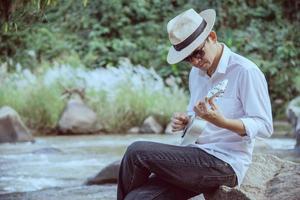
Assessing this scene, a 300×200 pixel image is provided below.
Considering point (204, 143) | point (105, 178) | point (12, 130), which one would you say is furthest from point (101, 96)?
point (204, 143)

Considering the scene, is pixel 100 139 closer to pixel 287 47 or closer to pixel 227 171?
pixel 287 47

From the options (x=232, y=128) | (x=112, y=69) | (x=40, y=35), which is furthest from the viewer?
(x=40, y=35)

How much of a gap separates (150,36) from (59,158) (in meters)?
7.14

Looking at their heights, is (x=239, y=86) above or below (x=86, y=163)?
above

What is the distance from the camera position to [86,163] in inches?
309

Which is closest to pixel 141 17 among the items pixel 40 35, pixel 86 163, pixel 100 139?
pixel 40 35

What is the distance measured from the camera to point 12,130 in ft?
33.6

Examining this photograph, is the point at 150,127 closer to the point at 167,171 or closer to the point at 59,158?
the point at 59,158

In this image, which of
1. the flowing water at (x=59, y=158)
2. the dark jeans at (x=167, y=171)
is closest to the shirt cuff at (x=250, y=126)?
the dark jeans at (x=167, y=171)

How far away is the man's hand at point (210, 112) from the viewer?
319 cm

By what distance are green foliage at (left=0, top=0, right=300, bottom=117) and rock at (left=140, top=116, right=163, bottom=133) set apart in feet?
7.52

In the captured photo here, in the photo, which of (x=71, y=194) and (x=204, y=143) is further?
(x=71, y=194)

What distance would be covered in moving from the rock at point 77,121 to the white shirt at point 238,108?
7788 millimetres

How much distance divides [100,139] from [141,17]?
5811 mm
